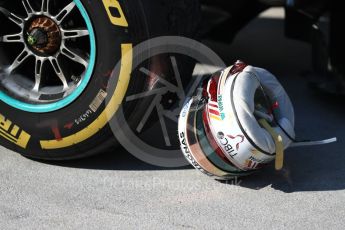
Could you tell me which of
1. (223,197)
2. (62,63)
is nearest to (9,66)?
(62,63)

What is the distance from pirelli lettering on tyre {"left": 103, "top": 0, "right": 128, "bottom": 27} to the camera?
2.92 meters

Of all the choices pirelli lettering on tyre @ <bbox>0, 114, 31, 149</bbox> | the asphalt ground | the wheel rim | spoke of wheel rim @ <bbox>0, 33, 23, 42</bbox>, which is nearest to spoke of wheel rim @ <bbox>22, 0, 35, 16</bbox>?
the wheel rim

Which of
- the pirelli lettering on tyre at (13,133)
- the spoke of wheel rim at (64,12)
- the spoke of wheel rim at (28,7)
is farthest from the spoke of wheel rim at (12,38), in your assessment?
the pirelli lettering on tyre at (13,133)

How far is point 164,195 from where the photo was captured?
290cm

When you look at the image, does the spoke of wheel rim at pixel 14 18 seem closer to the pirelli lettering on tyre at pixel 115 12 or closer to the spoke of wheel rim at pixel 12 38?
the spoke of wheel rim at pixel 12 38

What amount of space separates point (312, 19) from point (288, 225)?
6.13ft

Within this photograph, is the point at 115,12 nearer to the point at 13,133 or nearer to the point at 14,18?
the point at 14,18

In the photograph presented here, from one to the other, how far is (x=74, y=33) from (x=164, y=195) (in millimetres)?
862

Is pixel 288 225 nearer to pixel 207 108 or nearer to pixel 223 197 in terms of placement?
pixel 223 197

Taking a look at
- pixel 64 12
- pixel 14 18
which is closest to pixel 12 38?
pixel 14 18

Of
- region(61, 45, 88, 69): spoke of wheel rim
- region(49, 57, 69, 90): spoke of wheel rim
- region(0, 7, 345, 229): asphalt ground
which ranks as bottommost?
region(0, 7, 345, 229): asphalt ground

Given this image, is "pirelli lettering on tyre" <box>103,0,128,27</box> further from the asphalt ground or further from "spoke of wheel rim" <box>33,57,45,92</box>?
the asphalt ground

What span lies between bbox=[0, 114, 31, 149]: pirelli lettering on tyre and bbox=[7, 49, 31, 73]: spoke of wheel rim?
24cm

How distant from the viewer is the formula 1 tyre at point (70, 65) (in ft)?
9.66
